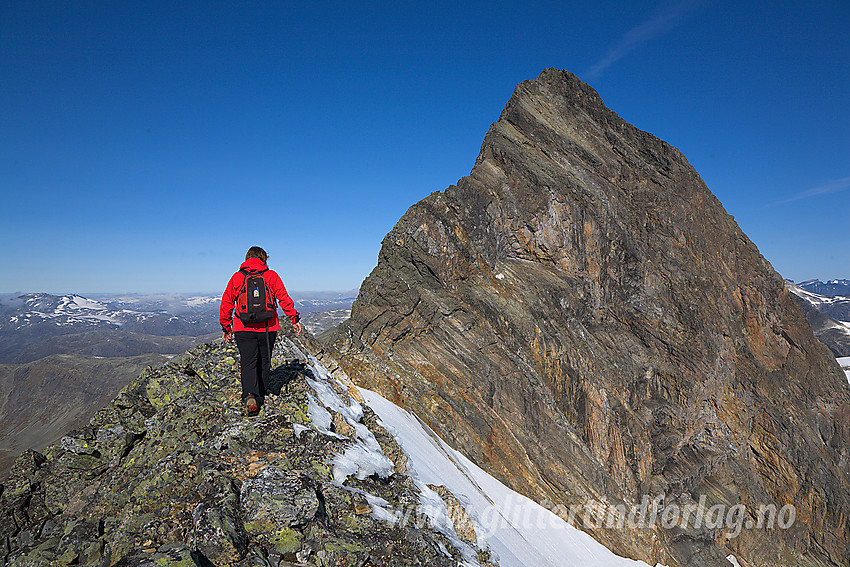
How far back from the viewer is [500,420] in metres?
25.6

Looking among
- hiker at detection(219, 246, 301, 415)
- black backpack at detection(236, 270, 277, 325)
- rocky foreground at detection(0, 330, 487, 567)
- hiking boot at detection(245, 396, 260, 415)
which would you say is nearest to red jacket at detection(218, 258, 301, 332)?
hiker at detection(219, 246, 301, 415)

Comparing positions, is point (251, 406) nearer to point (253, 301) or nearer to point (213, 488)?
point (213, 488)

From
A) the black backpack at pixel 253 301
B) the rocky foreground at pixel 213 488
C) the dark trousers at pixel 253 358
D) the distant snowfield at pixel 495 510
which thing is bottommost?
the distant snowfield at pixel 495 510

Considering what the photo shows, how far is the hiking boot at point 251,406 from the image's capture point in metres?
9.94

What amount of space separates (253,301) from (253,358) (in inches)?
58.1

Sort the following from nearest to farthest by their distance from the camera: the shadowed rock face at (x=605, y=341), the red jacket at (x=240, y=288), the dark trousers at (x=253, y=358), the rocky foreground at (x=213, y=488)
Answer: the rocky foreground at (x=213, y=488), the red jacket at (x=240, y=288), the dark trousers at (x=253, y=358), the shadowed rock face at (x=605, y=341)

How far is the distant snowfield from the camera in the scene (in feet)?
50.7

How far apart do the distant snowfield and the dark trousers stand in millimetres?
6224

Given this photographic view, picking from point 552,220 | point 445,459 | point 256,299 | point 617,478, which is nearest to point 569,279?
point 552,220

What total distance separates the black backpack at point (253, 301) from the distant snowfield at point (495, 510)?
754 centimetres

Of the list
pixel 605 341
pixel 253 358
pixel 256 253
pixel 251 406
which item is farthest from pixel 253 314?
pixel 605 341

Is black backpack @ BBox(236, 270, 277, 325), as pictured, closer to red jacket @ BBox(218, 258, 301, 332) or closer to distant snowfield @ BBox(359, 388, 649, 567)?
red jacket @ BBox(218, 258, 301, 332)

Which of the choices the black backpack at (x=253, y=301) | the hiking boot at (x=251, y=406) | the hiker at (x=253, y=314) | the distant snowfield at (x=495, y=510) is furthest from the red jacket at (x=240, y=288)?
the distant snowfield at (x=495, y=510)

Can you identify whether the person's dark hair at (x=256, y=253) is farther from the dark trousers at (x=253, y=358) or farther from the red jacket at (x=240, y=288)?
the dark trousers at (x=253, y=358)
